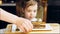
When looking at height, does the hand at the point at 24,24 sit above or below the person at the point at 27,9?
below

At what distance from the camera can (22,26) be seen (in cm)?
114

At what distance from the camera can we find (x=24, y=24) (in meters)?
1.13

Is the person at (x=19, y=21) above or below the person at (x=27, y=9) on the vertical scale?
below

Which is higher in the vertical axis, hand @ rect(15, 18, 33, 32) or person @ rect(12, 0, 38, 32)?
person @ rect(12, 0, 38, 32)

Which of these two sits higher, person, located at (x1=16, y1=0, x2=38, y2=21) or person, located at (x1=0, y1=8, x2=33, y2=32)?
person, located at (x1=16, y1=0, x2=38, y2=21)

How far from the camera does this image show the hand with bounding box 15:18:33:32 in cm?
113

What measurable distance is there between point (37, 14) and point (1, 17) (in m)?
0.30

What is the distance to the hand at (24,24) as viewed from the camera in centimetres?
113

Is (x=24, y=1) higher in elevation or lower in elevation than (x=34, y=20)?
higher

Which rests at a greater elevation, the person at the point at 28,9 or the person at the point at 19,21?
the person at the point at 28,9

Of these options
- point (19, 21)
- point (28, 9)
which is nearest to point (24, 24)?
point (19, 21)

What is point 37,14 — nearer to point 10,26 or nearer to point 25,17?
point 25,17

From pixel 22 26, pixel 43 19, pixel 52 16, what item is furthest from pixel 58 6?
pixel 22 26

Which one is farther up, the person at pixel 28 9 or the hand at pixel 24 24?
the person at pixel 28 9
